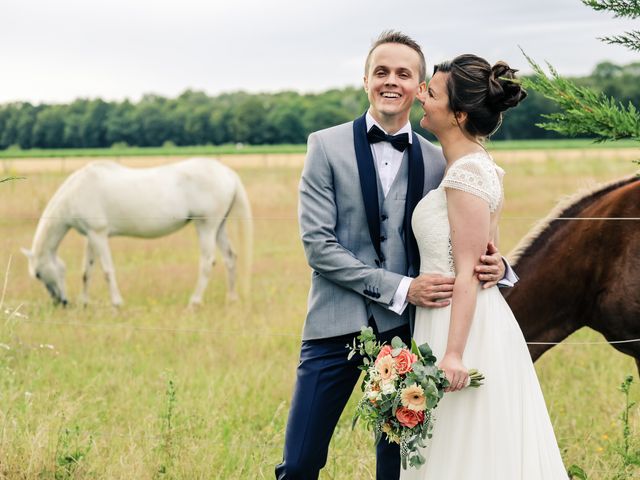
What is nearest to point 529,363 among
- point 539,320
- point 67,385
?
point 539,320

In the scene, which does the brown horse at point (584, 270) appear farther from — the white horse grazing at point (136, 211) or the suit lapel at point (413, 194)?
the white horse grazing at point (136, 211)

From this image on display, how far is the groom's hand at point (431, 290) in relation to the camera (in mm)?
2807

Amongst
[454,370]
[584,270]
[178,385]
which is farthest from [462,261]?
[178,385]

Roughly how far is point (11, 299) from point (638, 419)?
24.0 feet

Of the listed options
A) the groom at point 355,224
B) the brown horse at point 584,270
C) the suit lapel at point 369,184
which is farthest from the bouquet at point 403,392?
the brown horse at point 584,270

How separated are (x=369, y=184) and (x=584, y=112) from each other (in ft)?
2.88

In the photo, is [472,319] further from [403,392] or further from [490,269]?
[403,392]

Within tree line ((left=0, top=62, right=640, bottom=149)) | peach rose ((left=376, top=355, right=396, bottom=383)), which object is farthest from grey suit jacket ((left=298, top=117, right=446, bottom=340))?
tree line ((left=0, top=62, right=640, bottom=149))

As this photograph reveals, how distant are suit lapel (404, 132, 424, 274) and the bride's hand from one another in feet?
1.50

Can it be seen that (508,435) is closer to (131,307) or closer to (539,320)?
(539,320)

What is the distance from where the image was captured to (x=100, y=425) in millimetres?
4809

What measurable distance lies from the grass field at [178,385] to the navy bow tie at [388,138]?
1142mm

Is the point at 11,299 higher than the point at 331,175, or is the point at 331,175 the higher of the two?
the point at 331,175

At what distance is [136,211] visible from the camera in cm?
1030
